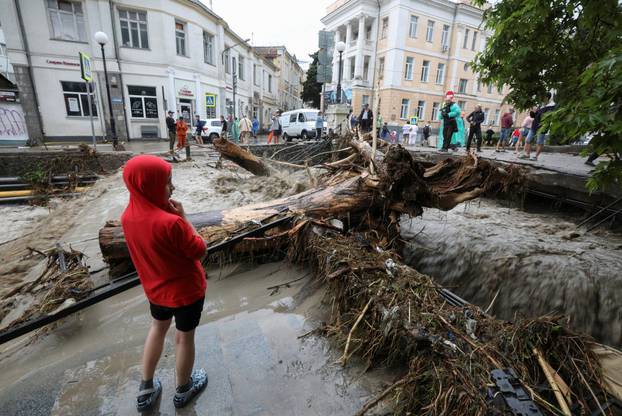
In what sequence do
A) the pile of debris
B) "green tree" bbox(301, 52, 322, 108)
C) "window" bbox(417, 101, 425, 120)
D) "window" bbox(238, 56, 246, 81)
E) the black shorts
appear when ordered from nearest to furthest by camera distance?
1. the black shorts
2. the pile of debris
3. "window" bbox(238, 56, 246, 81)
4. "window" bbox(417, 101, 425, 120)
5. "green tree" bbox(301, 52, 322, 108)

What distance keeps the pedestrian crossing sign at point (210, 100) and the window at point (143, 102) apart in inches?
148

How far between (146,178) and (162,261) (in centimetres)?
49

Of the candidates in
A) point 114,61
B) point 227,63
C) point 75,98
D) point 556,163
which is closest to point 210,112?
point 227,63

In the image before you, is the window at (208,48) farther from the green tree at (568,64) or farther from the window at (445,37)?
the window at (445,37)

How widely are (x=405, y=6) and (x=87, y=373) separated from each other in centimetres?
3544

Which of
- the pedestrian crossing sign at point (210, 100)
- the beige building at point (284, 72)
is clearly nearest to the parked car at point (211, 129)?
the pedestrian crossing sign at point (210, 100)

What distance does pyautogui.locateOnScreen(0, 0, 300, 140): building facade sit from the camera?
56.6 ft

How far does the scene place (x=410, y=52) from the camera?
30781 millimetres

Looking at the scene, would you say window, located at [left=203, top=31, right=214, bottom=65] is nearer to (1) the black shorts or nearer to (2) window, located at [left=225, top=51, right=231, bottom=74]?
(2) window, located at [left=225, top=51, right=231, bottom=74]

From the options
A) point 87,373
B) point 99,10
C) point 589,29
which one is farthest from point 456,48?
point 87,373

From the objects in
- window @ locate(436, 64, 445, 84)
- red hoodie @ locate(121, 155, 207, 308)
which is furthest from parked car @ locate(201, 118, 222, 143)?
window @ locate(436, 64, 445, 84)

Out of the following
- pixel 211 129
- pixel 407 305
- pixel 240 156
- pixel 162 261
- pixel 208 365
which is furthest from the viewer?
pixel 211 129

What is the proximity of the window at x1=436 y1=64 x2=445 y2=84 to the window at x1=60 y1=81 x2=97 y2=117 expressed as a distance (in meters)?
31.0

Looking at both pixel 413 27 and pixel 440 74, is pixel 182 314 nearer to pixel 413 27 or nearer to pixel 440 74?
pixel 413 27
